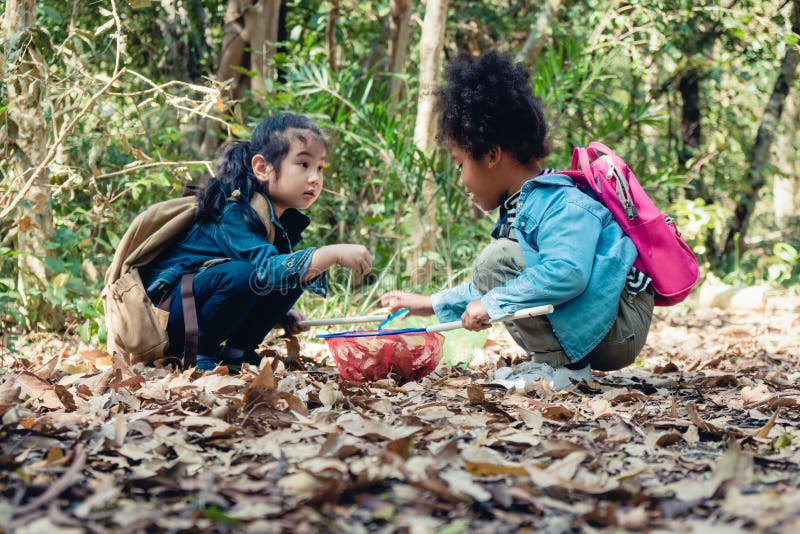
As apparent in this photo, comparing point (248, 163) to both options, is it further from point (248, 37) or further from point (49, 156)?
point (248, 37)

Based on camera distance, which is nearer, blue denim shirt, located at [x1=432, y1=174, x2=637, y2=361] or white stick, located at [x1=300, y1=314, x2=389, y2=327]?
blue denim shirt, located at [x1=432, y1=174, x2=637, y2=361]

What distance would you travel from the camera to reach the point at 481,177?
2850mm

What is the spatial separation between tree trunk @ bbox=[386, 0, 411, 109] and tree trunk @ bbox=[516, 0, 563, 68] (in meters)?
0.85

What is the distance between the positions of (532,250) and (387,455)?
49.3 inches

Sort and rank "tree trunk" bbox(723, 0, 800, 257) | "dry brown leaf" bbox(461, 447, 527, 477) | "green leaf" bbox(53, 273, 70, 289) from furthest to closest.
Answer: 1. "tree trunk" bbox(723, 0, 800, 257)
2. "green leaf" bbox(53, 273, 70, 289)
3. "dry brown leaf" bbox(461, 447, 527, 477)

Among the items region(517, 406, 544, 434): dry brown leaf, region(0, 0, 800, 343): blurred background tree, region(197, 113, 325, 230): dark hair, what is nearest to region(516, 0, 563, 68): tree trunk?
region(0, 0, 800, 343): blurred background tree

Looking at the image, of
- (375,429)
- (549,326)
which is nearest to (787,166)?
(549,326)

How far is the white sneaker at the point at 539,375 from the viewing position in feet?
8.61

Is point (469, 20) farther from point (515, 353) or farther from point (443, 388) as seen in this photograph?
point (443, 388)

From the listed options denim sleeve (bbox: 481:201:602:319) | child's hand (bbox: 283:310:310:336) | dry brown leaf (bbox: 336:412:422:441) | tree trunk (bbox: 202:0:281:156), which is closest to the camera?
dry brown leaf (bbox: 336:412:422:441)

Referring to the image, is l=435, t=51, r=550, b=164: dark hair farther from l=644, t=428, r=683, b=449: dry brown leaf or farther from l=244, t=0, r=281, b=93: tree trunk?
l=244, t=0, r=281, b=93: tree trunk

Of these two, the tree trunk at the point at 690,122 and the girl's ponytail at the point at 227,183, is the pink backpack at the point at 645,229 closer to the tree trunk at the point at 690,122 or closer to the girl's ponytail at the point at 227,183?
the girl's ponytail at the point at 227,183

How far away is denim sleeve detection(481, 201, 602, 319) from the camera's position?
98.8 inches

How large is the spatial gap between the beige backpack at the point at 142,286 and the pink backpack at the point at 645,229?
3.99ft
